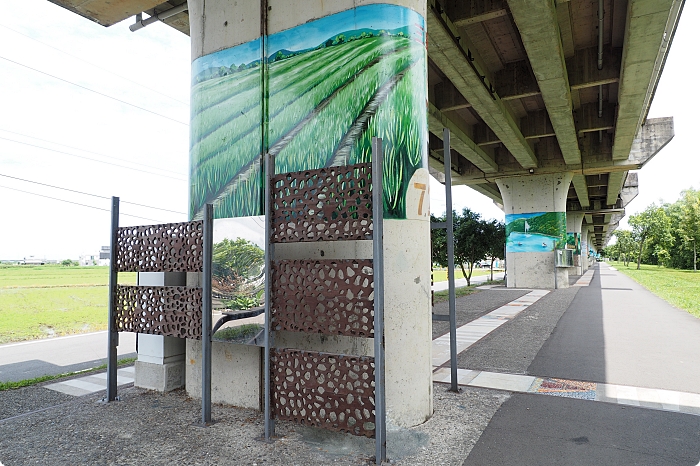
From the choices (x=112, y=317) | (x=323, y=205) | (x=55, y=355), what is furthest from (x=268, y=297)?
(x=55, y=355)

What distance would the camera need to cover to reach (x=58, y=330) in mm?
11836

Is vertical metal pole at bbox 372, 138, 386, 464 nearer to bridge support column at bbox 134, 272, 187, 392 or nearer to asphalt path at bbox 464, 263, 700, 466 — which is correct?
asphalt path at bbox 464, 263, 700, 466

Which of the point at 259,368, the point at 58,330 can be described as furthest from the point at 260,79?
the point at 58,330

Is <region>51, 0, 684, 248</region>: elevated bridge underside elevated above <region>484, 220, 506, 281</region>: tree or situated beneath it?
elevated above

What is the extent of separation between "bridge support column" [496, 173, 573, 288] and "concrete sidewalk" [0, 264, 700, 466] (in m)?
15.4

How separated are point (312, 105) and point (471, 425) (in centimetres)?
332

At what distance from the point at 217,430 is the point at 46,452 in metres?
1.31

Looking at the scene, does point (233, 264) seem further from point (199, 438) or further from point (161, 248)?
point (199, 438)

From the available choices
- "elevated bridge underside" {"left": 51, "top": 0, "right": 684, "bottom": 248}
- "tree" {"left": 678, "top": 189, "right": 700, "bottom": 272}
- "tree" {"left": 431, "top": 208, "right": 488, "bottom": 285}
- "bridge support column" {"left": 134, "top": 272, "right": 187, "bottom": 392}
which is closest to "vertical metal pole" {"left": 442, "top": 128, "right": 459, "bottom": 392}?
"bridge support column" {"left": 134, "top": 272, "right": 187, "bottom": 392}

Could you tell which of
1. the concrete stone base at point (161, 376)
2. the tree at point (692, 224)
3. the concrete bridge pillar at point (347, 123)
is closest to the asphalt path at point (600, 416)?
the concrete bridge pillar at point (347, 123)

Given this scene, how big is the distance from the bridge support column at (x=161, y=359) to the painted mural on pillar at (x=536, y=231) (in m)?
19.6

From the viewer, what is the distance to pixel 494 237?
2527 centimetres

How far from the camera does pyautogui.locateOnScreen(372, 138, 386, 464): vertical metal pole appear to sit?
3.11 meters

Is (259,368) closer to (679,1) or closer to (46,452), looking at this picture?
(46,452)
